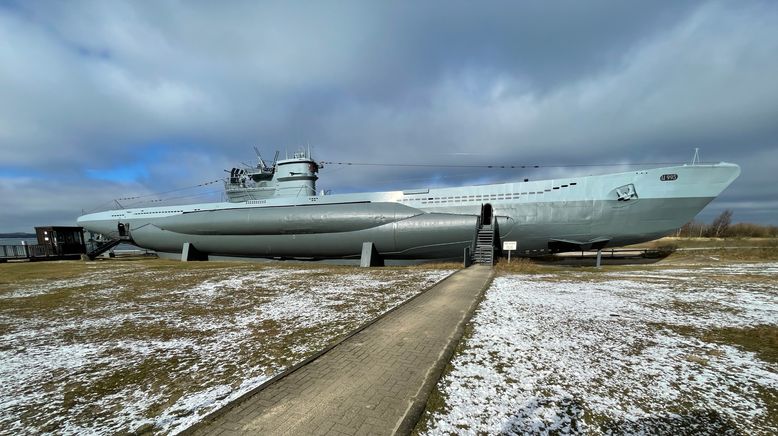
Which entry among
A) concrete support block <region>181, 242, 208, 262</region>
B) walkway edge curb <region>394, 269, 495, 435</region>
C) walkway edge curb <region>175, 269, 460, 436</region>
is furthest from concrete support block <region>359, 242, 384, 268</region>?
concrete support block <region>181, 242, 208, 262</region>

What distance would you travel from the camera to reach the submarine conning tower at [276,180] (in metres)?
22.0

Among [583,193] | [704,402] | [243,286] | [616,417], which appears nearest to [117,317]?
[243,286]

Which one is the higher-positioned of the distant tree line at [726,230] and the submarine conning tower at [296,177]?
the submarine conning tower at [296,177]

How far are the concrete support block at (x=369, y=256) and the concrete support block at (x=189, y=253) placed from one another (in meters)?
13.4

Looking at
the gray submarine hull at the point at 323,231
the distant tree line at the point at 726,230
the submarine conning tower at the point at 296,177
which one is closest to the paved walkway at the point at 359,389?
the gray submarine hull at the point at 323,231

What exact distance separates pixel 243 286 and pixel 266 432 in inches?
348

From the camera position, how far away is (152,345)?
16.8ft

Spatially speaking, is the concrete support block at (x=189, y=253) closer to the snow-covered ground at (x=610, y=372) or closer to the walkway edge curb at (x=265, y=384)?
the walkway edge curb at (x=265, y=384)

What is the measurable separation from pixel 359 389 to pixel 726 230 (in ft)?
291

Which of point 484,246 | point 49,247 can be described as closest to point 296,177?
point 484,246

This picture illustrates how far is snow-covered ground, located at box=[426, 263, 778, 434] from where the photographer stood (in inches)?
118

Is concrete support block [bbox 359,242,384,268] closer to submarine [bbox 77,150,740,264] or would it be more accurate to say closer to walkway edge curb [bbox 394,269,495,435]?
submarine [bbox 77,150,740,264]

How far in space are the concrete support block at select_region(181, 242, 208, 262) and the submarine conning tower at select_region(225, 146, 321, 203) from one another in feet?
14.0

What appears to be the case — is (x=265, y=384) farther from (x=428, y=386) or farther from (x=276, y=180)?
(x=276, y=180)
